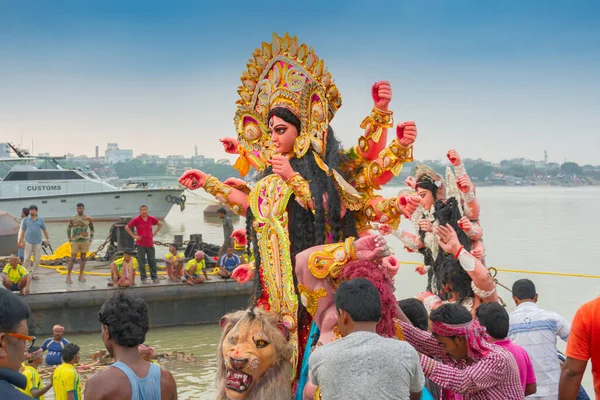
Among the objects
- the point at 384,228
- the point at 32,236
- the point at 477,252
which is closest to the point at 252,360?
the point at 384,228

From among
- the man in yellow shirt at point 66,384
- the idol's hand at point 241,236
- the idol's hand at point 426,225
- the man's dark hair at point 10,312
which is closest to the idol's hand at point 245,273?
the idol's hand at point 241,236

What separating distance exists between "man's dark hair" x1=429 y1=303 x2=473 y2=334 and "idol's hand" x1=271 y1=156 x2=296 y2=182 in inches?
65.4

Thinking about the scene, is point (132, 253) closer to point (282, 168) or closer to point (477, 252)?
point (477, 252)

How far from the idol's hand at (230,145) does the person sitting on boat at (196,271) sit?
8.37 metres

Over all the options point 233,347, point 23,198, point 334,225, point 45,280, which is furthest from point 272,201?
point 23,198

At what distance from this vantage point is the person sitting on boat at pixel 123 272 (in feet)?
45.2

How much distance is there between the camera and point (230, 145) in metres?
6.19

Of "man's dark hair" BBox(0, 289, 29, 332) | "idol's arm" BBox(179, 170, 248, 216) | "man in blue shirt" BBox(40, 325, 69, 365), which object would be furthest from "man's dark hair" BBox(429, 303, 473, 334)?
"man in blue shirt" BBox(40, 325, 69, 365)

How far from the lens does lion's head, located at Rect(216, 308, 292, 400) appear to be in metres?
4.30

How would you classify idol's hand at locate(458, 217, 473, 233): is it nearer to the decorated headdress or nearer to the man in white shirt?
the man in white shirt

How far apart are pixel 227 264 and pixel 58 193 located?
79.4 ft

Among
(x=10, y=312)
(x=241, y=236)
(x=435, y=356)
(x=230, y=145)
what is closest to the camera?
(x=10, y=312)

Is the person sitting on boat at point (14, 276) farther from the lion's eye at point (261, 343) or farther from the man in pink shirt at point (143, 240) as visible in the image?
the lion's eye at point (261, 343)

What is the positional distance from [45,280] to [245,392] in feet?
37.5
